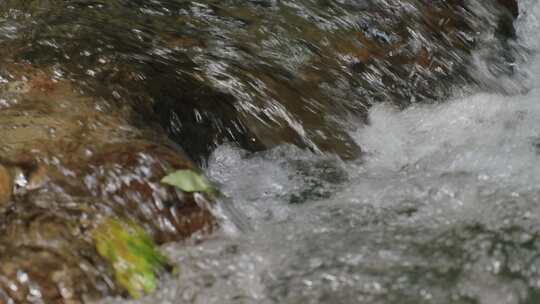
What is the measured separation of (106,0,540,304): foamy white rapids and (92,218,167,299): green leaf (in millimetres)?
66

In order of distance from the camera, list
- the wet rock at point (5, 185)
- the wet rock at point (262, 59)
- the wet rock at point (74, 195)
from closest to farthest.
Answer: the wet rock at point (74, 195) → the wet rock at point (5, 185) → the wet rock at point (262, 59)

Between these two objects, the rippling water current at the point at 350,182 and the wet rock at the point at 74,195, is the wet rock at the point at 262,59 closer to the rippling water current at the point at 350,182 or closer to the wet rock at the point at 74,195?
the rippling water current at the point at 350,182

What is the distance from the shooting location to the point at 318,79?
4.93 metres

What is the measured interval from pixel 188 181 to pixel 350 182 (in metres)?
1.18

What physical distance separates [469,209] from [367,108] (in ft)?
5.40

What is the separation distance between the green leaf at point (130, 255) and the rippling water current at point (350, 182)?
62 millimetres

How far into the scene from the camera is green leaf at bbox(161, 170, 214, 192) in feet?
10.5

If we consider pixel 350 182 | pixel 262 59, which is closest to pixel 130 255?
pixel 350 182

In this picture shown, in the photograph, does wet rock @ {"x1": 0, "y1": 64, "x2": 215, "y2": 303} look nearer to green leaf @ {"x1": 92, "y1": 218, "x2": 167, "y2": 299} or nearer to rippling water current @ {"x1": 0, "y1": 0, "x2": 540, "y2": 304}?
green leaf @ {"x1": 92, "y1": 218, "x2": 167, "y2": 299}

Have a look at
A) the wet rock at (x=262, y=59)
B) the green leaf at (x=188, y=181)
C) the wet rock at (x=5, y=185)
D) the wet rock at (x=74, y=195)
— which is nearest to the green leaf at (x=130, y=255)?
the wet rock at (x=74, y=195)

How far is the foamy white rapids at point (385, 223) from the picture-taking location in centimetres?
288

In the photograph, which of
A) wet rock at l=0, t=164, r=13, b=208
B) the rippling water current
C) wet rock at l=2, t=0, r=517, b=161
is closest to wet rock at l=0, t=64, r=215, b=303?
wet rock at l=0, t=164, r=13, b=208

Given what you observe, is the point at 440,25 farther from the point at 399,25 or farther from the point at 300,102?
the point at 300,102

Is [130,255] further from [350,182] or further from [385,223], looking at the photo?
[350,182]
